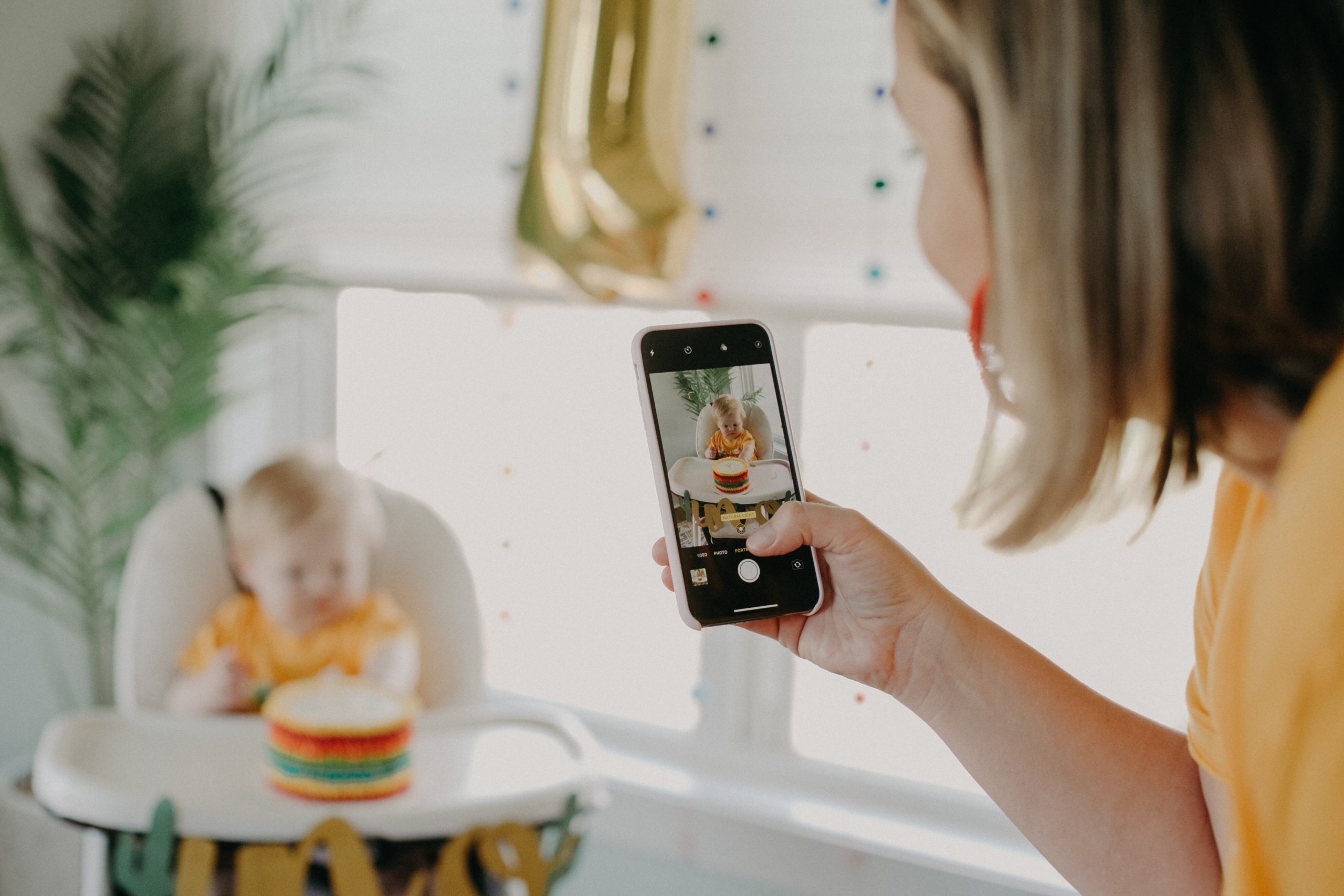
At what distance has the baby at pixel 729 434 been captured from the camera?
0.92 m

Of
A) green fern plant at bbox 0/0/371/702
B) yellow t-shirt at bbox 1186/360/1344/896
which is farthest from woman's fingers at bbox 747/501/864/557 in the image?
green fern plant at bbox 0/0/371/702

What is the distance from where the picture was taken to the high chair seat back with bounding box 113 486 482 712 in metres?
1.72

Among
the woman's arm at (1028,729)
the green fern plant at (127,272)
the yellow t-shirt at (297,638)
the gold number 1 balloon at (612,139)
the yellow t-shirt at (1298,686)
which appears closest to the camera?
the yellow t-shirt at (1298,686)

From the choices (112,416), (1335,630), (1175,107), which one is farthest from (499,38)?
(1335,630)

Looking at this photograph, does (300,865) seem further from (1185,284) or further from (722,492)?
(1185,284)

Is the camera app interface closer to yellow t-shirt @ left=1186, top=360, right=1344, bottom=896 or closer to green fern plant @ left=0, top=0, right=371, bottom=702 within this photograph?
yellow t-shirt @ left=1186, top=360, right=1344, bottom=896

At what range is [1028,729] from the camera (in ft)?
2.59

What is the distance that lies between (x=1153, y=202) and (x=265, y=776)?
1316 mm

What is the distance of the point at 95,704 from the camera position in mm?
2318

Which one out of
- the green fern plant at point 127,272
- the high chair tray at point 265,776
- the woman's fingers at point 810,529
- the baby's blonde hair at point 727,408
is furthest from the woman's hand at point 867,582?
the green fern plant at point 127,272

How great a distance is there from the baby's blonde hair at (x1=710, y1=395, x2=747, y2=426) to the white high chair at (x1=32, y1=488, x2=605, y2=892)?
66cm

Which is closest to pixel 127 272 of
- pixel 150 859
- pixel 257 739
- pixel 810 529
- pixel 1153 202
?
pixel 257 739

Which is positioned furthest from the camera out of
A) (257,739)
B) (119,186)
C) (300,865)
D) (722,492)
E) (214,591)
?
(119,186)

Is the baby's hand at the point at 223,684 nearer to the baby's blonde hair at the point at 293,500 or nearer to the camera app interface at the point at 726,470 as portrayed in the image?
the baby's blonde hair at the point at 293,500
